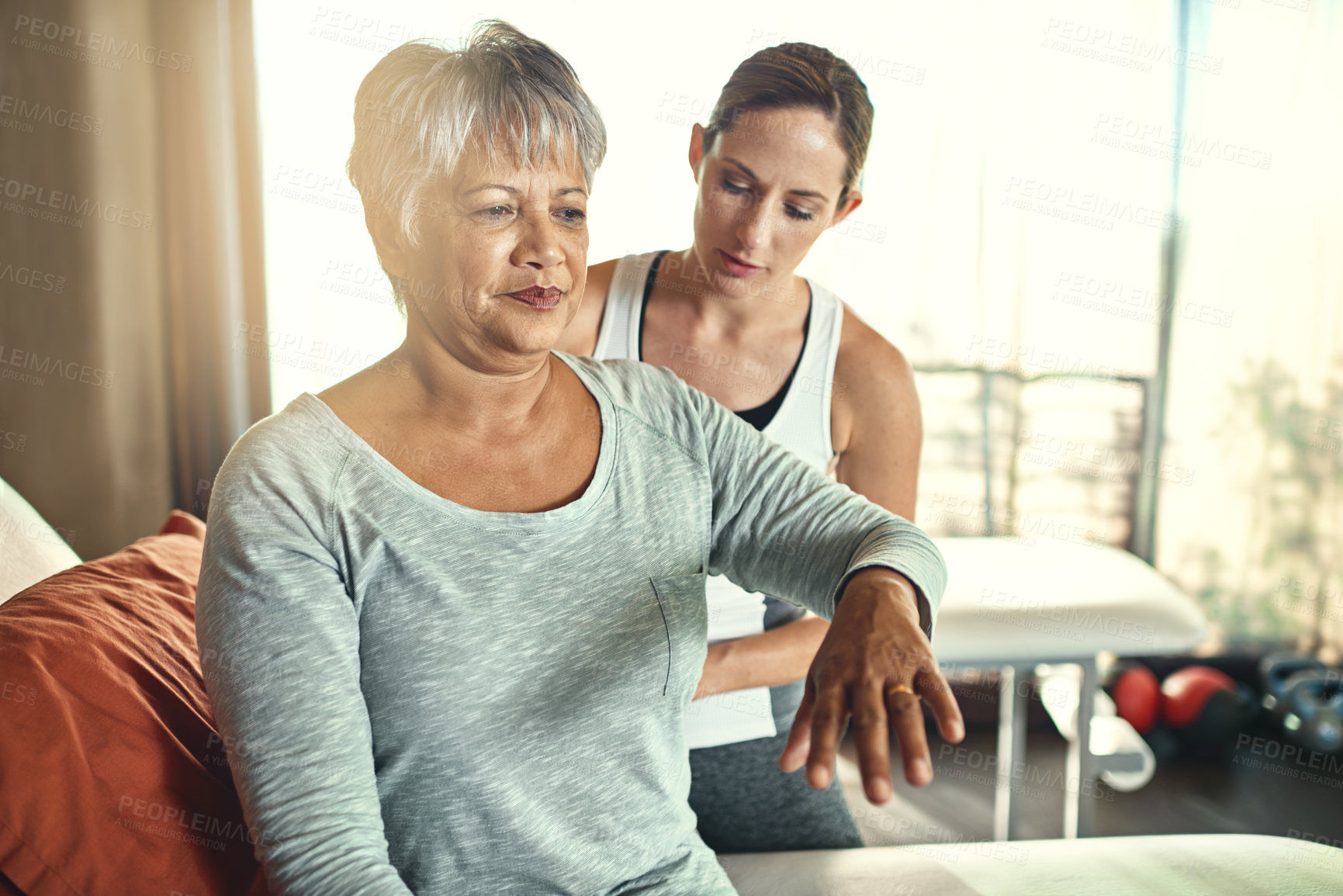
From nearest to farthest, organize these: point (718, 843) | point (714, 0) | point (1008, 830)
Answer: point (718, 843) → point (1008, 830) → point (714, 0)

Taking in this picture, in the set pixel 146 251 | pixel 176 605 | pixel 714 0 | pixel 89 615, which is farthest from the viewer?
pixel 714 0

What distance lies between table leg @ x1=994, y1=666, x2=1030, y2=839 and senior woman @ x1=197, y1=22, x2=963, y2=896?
139 cm

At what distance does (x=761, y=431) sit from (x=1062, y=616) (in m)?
0.99

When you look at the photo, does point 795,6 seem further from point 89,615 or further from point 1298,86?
point 89,615

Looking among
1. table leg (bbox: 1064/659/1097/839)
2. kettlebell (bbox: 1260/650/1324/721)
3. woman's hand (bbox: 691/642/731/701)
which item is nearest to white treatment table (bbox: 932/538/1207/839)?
table leg (bbox: 1064/659/1097/839)

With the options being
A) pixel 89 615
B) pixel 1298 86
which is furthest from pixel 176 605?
pixel 1298 86

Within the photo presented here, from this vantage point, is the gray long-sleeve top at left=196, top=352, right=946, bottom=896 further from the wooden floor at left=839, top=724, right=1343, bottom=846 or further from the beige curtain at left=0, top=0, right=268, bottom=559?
the beige curtain at left=0, top=0, right=268, bottom=559

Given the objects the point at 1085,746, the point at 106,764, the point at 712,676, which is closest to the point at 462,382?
the point at 106,764

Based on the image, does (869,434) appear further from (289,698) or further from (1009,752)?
(1009,752)

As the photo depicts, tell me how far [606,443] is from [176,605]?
0.60 meters

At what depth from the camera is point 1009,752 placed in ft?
8.07

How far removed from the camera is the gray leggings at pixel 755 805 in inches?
54.9

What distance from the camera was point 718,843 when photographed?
140 cm

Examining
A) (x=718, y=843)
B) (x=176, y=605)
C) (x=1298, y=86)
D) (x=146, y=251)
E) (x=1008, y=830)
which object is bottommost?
(x=1008, y=830)
